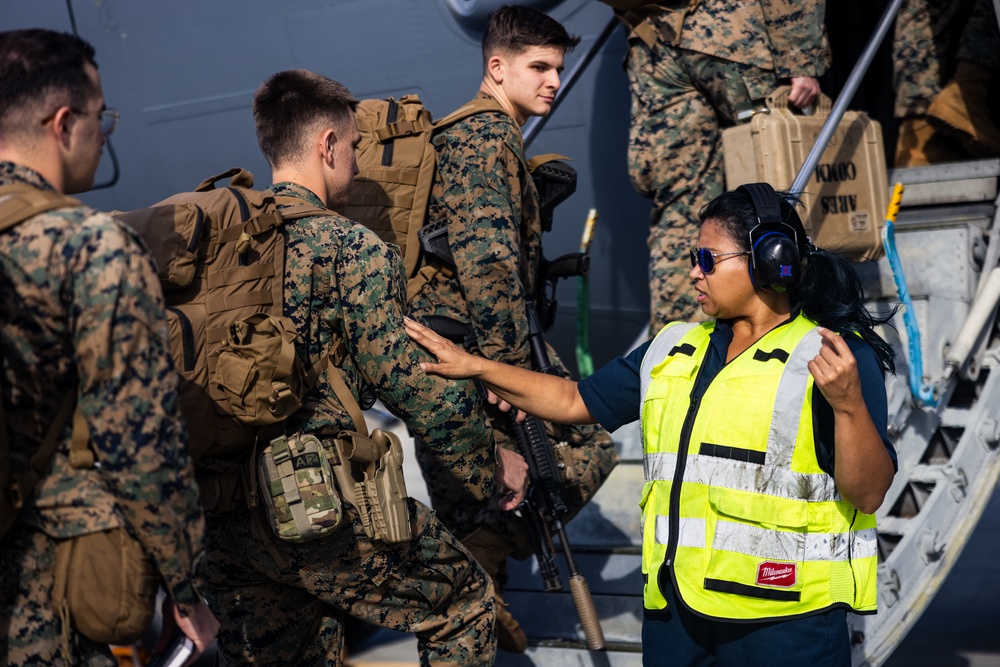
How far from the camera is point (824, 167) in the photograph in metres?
3.98

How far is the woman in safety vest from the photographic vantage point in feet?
7.50

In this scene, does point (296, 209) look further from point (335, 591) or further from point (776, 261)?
point (776, 261)

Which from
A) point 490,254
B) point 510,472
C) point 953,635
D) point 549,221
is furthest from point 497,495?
point 953,635

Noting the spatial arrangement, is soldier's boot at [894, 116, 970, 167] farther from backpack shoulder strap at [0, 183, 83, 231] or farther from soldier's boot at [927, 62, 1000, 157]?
backpack shoulder strap at [0, 183, 83, 231]

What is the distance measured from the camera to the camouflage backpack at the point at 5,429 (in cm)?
192

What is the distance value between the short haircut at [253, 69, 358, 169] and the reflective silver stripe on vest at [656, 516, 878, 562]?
4.79ft

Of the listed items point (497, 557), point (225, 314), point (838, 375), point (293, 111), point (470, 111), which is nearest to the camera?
point (838, 375)

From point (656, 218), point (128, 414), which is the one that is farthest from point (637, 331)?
point (128, 414)

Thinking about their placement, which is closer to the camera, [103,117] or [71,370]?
[71,370]

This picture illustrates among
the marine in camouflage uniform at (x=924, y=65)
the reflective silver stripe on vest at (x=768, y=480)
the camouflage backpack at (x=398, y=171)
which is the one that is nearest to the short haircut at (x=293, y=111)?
the camouflage backpack at (x=398, y=171)

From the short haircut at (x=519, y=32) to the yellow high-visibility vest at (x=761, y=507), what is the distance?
1737 millimetres

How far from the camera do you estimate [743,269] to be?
2.44 metres

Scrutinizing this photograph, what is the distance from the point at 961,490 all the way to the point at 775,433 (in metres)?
1.68

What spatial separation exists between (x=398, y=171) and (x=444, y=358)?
101cm
